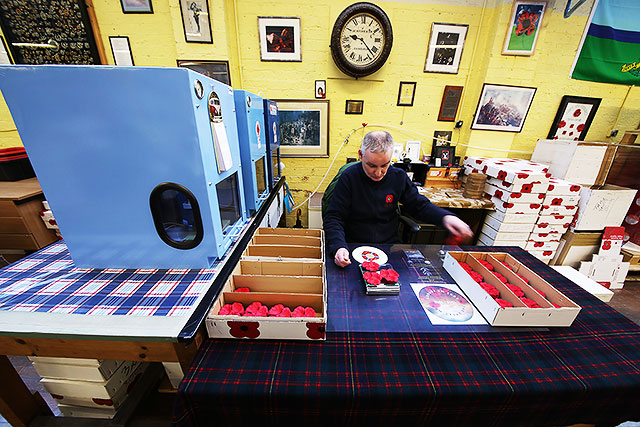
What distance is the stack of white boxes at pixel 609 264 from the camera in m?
2.82

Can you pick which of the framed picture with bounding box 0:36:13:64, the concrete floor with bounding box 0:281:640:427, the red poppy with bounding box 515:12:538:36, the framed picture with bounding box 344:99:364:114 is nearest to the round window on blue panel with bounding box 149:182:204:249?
the concrete floor with bounding box 0:281:640:427

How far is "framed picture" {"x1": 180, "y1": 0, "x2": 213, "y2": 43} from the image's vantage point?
2514 mm

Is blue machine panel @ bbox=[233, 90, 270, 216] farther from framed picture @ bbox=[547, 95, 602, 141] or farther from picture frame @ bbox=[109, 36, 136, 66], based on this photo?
framed picture @ bbox=[547, 95, 602, 141]

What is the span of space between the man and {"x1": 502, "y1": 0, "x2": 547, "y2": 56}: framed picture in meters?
2.40

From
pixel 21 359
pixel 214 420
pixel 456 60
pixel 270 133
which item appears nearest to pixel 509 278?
pixel 214 420

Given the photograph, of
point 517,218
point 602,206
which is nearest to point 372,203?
point 517,218

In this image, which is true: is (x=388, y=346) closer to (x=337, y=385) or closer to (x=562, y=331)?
(x=337, y=385)

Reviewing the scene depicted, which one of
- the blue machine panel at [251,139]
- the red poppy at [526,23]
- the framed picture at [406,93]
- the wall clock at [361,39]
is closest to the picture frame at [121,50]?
the blue machine panel at [251,139]

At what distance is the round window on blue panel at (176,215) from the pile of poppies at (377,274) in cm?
88

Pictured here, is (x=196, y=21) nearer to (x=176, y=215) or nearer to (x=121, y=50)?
(x=121, y=50)

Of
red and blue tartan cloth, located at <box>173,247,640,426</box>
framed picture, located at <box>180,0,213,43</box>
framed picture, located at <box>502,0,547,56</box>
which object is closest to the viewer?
red and blue tartan cloth, located at <box>173,247,640,426</box>

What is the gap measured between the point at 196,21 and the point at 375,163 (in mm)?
2687

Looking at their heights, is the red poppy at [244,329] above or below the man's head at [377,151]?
below

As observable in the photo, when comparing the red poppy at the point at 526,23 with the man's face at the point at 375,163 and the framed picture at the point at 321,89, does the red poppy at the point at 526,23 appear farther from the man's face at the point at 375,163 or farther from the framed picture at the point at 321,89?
the man's face at the point at 375,163
